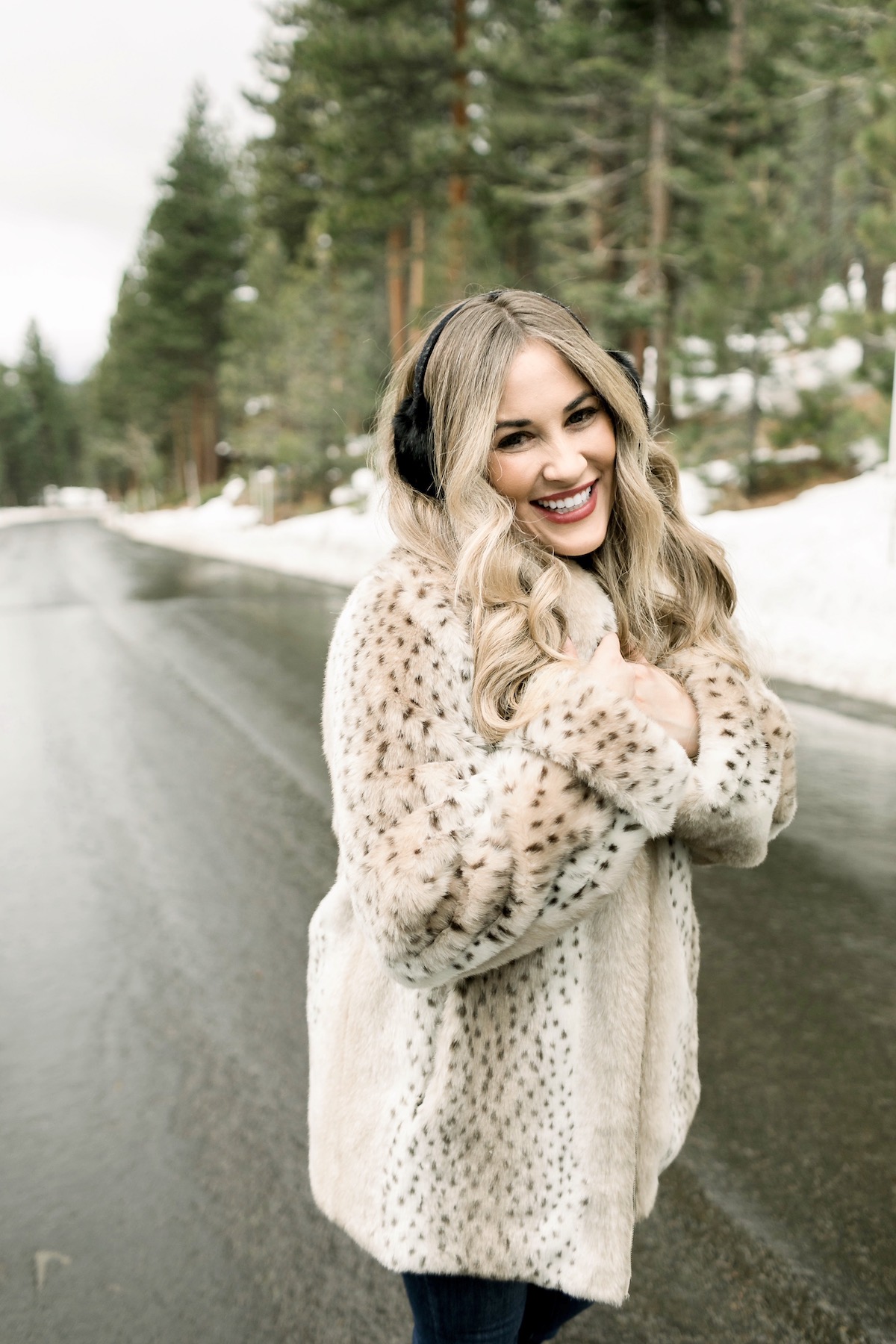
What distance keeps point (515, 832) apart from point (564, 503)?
0.59m

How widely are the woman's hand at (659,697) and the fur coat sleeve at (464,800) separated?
0.14 m

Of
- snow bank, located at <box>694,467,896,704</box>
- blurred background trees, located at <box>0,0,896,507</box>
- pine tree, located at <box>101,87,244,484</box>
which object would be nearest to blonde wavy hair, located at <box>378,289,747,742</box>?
blurred background trees, located at <box>0,0,896,507</box>

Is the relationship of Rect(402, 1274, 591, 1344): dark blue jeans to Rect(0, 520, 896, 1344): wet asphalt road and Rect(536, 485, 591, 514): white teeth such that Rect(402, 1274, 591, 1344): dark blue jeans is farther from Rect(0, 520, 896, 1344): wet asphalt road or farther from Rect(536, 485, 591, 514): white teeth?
Rect(536, 485, 591, 514): white teeth

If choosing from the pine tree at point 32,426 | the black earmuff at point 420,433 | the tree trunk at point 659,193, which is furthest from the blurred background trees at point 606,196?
the pine tree at point 32,426

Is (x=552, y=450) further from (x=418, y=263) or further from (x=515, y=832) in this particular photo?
(x=418, y=263)

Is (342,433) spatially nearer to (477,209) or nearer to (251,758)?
(477,209)

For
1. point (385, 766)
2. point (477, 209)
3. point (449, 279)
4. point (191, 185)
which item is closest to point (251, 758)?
point (385, 766)

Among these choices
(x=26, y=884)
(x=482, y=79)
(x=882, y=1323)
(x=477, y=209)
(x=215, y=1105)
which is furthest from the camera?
(x=477, y=209)

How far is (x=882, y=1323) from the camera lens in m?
2.15

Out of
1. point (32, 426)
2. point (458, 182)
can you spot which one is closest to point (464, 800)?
point (458, 182)

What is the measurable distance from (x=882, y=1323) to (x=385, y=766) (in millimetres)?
1889

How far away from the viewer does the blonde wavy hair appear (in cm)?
140

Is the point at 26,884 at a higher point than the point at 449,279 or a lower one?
lower

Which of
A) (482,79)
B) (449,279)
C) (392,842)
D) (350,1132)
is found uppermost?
(482,79)
